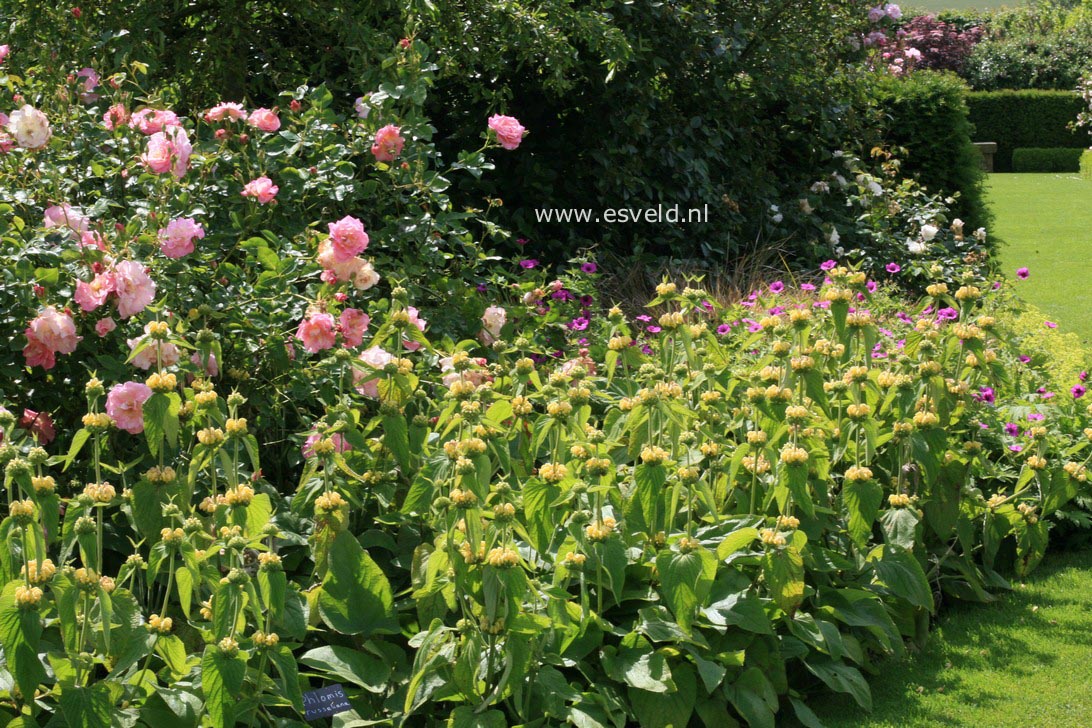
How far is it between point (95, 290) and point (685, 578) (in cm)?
170

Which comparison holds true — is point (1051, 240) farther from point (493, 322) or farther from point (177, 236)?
point (177, 236)

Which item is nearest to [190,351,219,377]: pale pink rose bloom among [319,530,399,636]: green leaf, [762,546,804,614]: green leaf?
[319,530,399,636]: green leaf

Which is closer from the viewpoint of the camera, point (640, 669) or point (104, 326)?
point (640, 669)

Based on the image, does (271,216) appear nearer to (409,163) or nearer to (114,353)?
(409,163)

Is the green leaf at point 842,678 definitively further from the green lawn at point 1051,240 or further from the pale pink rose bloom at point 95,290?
the green lawn at point 1051,240

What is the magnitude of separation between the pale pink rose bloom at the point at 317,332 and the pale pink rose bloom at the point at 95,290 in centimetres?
50

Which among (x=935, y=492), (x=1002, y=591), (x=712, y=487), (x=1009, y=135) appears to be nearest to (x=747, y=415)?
(x=712, y=487)

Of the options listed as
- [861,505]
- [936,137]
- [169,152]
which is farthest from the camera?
[936,137]

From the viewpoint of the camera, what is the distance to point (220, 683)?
2.16 metres

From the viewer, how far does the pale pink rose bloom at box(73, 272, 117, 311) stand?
2.96 meters

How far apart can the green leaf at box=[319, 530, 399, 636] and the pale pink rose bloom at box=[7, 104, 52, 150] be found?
5.57 ft

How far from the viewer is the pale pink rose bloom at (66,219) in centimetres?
317

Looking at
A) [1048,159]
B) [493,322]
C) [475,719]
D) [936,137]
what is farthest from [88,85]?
[1048,159]

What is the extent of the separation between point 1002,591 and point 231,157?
2.91 metres
